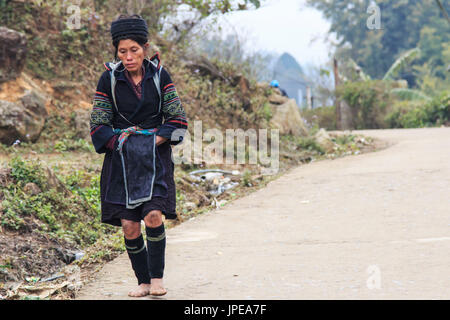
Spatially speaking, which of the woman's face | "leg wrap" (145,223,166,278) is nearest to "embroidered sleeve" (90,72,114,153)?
the woman's face

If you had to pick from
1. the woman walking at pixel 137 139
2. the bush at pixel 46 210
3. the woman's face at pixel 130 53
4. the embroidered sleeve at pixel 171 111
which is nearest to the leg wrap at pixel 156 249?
the woman walking at pixel 137 139

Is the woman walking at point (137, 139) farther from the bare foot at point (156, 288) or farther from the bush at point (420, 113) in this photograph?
the bush at point (420, 113)

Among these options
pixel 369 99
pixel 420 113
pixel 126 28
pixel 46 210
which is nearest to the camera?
pixel 126 28

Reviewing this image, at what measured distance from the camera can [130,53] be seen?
3.84 meters

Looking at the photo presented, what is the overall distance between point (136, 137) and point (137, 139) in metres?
0.02

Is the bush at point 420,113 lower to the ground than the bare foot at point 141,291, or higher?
A: higher

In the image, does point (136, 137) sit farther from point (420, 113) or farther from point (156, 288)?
point (420, 113)

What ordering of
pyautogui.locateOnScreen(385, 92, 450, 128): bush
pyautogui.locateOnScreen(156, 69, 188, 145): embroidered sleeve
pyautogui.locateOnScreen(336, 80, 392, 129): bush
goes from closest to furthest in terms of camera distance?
pyautogui.locateOnScreen(156, 69, 188, 145): embroidered sleeve
pyautogui.locateOnScreen(385, 92, 450, 128): bush
pyautogui.locateOnScreen(336, 80, 392, 129): bush

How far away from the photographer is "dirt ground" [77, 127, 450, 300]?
4.20 meters

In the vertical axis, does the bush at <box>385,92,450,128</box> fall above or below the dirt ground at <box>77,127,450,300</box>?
above

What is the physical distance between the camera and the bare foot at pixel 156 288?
13.0 feet

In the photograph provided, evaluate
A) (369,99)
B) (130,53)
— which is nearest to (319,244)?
(130,53)

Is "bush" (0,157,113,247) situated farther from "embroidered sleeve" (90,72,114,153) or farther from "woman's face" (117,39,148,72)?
"woman's face" (117,39,148,72)

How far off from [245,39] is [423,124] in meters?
9.35
